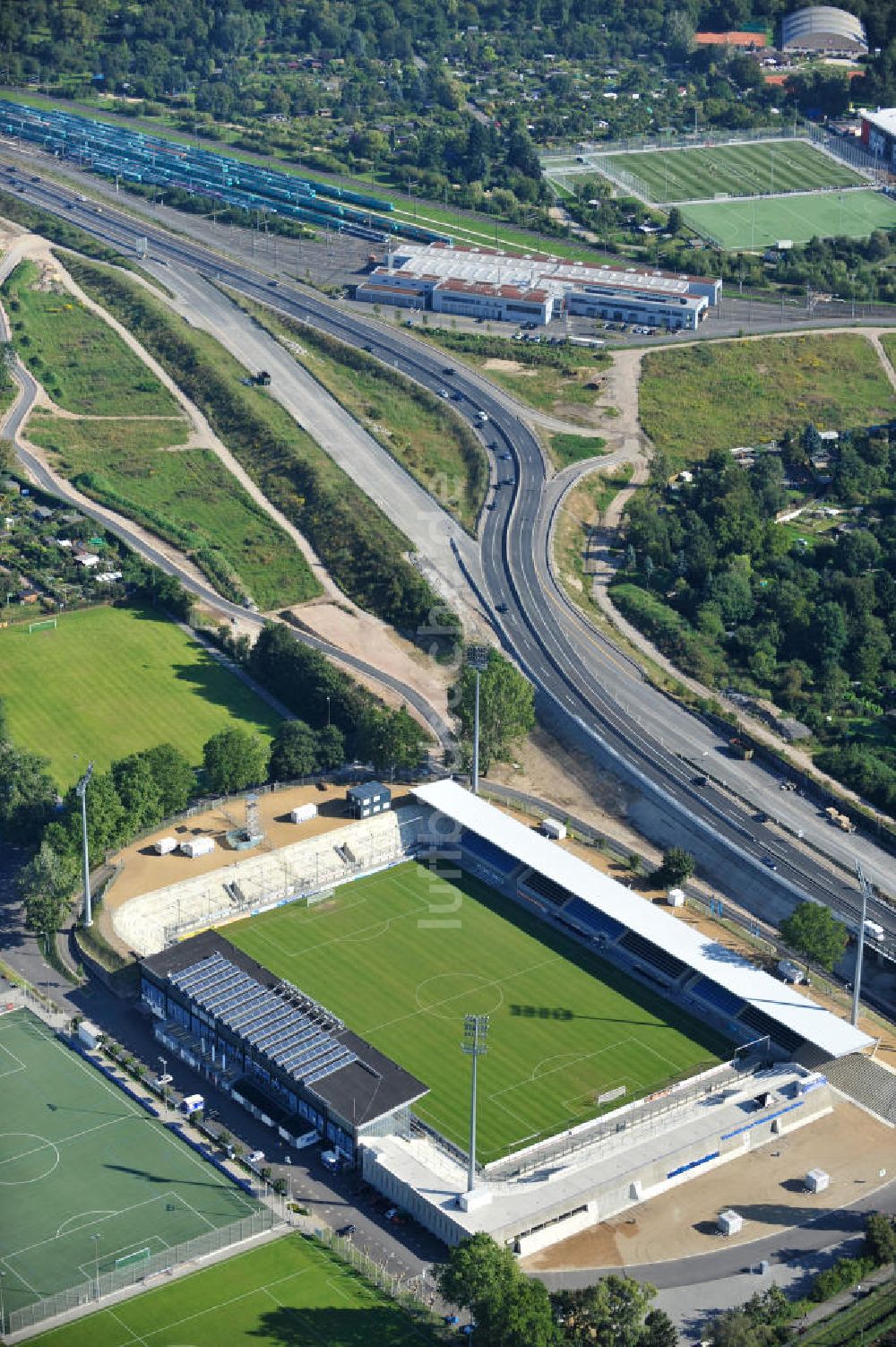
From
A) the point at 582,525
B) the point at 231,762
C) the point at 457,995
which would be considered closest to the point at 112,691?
the point at 231,762

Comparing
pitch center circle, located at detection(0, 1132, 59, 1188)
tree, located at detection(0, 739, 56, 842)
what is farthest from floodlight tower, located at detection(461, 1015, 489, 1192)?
tree, located at detection(0, 739, 56, 842)

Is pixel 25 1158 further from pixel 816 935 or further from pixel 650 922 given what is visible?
pixel 816 935

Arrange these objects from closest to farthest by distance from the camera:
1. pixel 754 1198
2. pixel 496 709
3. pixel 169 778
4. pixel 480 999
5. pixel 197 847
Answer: pixel 754 1198 < pixel 480 999 < pixel 197 847 < pixel 169 778 < pixel 496 709

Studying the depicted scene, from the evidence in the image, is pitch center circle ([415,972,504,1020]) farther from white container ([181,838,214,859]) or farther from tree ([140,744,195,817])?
tree ([140,744,195,817])

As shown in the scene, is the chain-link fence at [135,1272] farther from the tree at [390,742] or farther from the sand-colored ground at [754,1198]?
the tree at [390,742]

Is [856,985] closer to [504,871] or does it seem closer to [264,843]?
[504,871]

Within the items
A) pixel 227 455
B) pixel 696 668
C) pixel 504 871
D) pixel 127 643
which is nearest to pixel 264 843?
pixel 504 871

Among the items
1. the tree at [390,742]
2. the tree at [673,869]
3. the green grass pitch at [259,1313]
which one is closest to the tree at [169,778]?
the tree at [390,742]
